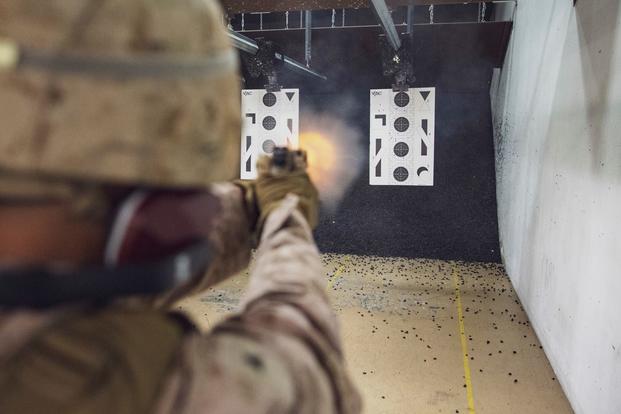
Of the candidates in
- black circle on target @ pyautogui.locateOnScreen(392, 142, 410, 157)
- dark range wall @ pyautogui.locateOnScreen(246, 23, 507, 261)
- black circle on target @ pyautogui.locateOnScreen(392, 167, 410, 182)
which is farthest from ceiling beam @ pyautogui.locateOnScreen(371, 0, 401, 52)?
black circle on target @ pyautogui.locateOnScreen(392, 167, 410, 182)

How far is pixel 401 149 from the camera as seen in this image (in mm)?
5273

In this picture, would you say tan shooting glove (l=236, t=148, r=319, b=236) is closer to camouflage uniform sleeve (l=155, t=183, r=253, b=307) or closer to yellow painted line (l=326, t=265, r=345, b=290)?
camouflage uniform sleeve (l=155, t=183, r=253, b=307)

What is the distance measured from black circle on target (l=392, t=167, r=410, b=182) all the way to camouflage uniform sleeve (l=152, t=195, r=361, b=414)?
4718mm

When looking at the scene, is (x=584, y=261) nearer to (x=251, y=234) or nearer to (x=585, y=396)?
(x=585, y=396)

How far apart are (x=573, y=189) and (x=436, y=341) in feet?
3.63

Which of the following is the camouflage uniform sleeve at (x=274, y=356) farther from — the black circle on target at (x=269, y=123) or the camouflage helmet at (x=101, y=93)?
the black circle on target at (x=269, y=123)

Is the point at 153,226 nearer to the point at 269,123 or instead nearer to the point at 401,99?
the point at 401,99

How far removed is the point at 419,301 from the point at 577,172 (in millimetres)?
1625

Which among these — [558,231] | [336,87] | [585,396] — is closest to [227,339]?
[585,396]

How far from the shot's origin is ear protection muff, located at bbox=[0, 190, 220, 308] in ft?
1.16

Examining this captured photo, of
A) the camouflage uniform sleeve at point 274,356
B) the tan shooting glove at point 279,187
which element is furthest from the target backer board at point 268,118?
the camouflage uniform sleeve at point 274,356

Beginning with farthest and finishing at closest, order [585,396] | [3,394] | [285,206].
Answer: [585,396], [285,206], [3,394]

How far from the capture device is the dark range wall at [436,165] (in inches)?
195

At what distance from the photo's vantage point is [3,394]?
35 centimetres
